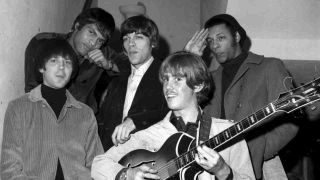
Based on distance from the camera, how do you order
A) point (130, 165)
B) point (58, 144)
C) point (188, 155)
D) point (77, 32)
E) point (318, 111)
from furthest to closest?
point (77, 32)
point (318, 111)
point (58, 144)
point (130, 165)
point (188, 155)

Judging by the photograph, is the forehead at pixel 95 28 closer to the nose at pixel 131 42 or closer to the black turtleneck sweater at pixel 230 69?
the nose at pixel 131 42

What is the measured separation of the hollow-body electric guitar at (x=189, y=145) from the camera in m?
1.70

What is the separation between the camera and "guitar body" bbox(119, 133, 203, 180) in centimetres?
194

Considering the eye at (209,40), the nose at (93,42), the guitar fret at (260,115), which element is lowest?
the guitar fret at (260,115)

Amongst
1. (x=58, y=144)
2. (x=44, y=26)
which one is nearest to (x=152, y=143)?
(x=58, y=144)

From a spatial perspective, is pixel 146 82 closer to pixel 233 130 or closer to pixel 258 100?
pixel 258 100

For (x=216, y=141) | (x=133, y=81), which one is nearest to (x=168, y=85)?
(x=216, y=141)

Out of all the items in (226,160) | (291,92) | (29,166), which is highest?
(291,92)

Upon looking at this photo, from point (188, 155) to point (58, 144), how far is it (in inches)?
29.8

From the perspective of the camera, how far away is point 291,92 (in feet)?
5.69

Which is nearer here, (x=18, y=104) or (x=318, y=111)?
(x=18, y=104)

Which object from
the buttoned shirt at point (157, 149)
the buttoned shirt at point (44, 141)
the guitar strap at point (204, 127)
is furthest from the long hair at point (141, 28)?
the guitar strap at point (204, 127)

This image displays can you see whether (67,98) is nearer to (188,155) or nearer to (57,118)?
(57,118)

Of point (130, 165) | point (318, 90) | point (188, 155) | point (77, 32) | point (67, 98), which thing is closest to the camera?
point (318, 90)
